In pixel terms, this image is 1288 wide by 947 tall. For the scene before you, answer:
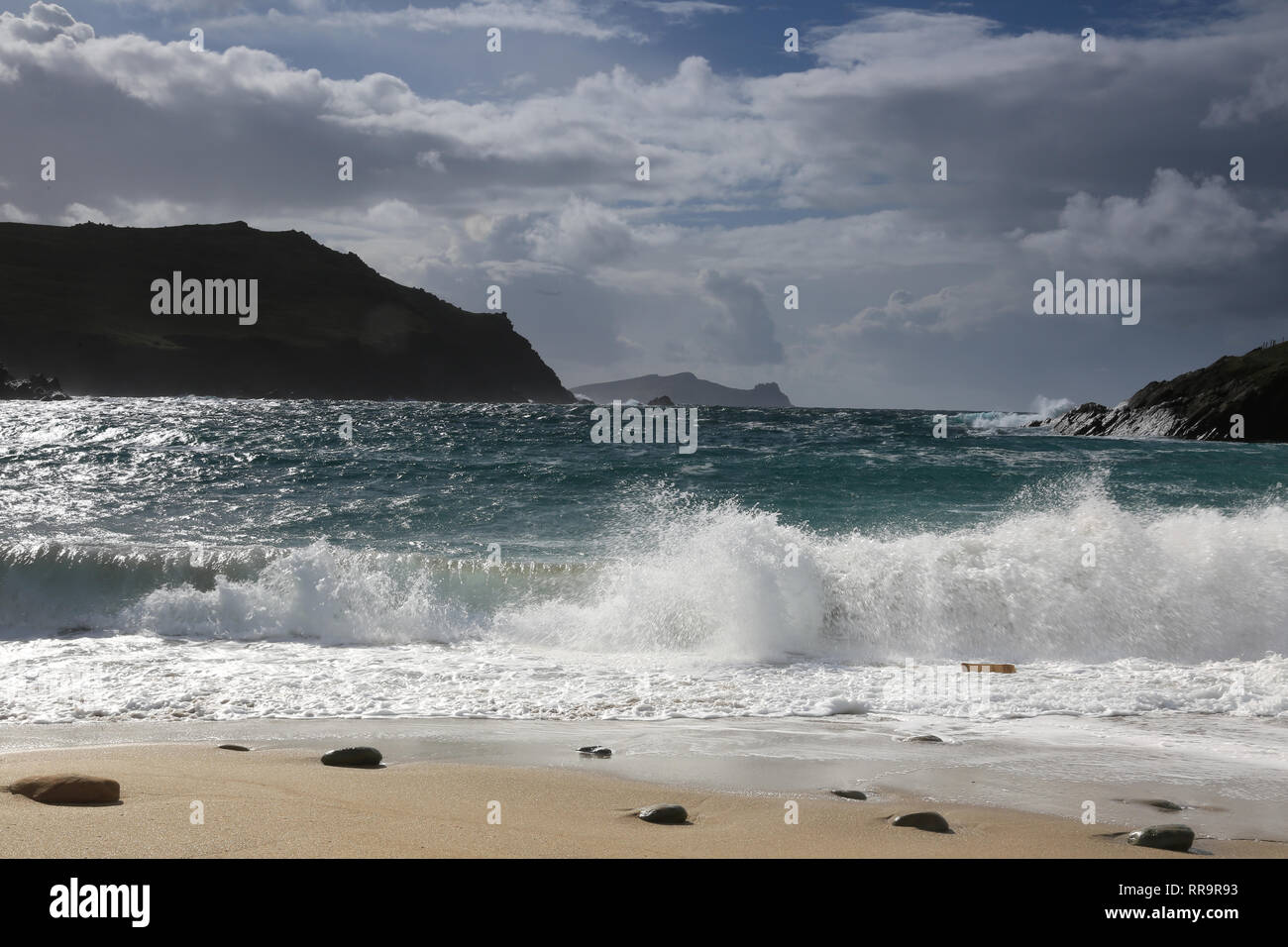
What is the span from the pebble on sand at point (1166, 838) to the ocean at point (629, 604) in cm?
312

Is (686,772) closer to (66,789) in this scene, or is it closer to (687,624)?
(66,789)

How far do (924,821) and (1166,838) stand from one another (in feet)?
4.28

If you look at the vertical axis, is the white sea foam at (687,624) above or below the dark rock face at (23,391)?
below

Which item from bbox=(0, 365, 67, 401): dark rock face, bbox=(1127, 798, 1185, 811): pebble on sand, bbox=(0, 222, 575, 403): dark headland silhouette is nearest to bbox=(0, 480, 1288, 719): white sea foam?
bbox=(1127, 798, 1185, 811): pebble on sand

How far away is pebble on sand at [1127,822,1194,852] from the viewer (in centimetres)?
508

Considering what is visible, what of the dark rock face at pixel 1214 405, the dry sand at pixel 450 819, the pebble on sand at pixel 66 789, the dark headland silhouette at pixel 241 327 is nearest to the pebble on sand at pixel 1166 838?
the dry sand at pixel 450 819

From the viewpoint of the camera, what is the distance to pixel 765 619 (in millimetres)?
12156

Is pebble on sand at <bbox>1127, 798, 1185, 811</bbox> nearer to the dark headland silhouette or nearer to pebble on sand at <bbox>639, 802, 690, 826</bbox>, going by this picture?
pebble on sand at <bbox>639, 802, 690, 826</bbox>

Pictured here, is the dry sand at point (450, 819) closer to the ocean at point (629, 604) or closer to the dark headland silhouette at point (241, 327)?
the ocean at point (629, 604)

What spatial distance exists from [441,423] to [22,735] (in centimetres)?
4207

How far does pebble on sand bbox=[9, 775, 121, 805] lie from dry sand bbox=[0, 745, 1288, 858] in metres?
0.10

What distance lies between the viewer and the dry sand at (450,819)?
4.52m
